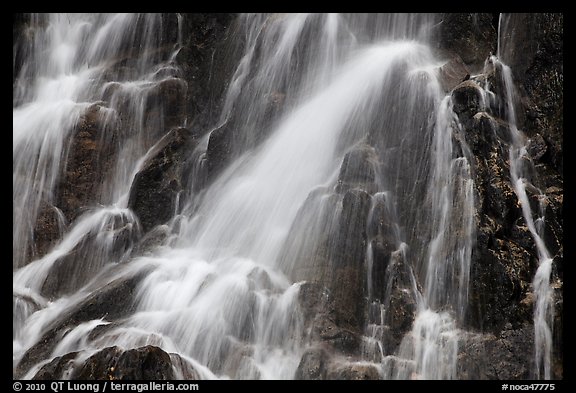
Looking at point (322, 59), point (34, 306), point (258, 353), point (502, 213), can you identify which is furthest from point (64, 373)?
point (322, 59)

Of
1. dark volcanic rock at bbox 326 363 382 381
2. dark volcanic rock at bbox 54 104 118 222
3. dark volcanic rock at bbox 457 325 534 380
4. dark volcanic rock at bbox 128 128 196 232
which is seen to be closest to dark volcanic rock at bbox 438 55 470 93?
dark volcanic rock at bbox 457 325 534 380

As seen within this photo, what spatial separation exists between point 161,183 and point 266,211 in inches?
144

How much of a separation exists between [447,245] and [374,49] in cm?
754

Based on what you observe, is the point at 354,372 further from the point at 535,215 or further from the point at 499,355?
the point at 535,215

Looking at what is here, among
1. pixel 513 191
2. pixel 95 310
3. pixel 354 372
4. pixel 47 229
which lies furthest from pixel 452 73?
pixel 47 229

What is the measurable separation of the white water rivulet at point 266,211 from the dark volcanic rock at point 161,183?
0.86ft

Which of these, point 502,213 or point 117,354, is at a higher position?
point 502,213

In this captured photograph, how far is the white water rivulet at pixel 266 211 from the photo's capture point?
13.4 m

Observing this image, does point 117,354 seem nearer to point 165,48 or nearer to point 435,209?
point 435,209

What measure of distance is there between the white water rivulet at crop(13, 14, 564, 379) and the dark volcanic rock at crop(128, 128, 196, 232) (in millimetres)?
261

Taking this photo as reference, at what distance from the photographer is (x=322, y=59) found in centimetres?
1975

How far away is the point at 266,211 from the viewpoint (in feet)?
54.5

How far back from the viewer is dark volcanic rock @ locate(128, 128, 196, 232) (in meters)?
18.1

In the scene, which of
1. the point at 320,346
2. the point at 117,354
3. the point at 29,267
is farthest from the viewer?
the point at 29,267
